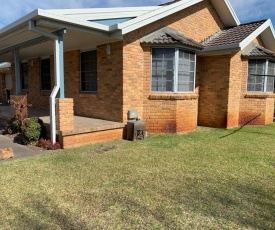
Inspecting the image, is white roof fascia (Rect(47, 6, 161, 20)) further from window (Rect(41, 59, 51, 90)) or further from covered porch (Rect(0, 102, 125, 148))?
window (Rect(41, 59, 51, 90))

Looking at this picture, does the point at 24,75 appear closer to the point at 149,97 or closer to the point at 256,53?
the point at 149,97

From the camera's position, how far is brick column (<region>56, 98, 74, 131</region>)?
21.3 ft

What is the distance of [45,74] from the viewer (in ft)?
41.2

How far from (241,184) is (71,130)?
14.4ft

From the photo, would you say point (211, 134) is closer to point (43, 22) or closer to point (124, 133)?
point (124, 133)

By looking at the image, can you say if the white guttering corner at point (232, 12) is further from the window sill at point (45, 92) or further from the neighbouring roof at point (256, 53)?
the window sill at point (45, 92)

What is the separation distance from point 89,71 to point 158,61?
110 inches

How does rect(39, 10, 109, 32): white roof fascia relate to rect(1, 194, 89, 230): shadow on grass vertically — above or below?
above

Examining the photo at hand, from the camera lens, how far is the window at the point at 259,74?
10.3 metres

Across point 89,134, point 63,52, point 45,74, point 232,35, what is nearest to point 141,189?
point 89,134

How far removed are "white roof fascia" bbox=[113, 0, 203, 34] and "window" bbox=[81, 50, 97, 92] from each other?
7.42 feet

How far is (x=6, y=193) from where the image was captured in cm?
381

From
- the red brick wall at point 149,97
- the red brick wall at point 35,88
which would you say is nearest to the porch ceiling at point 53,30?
the red brick wall at point 149,97

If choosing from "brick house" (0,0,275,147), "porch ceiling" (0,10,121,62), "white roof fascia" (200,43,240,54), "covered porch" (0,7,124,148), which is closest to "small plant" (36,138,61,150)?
"covered porch" (0,7,124,148)
